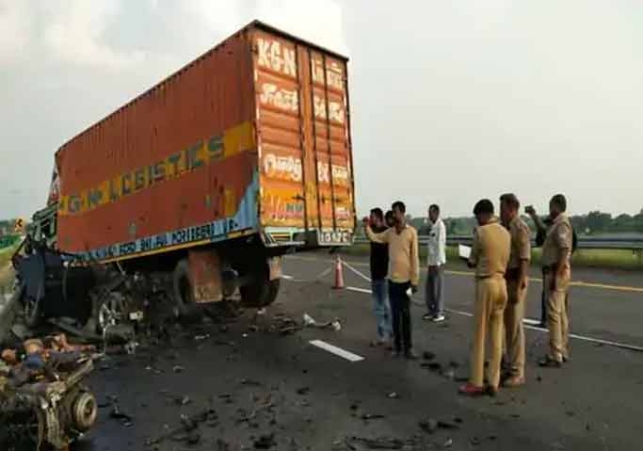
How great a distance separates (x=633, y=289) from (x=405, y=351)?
687 cm

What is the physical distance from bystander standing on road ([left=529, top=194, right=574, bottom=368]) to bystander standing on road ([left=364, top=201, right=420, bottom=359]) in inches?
58.4

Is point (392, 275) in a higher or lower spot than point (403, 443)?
higher

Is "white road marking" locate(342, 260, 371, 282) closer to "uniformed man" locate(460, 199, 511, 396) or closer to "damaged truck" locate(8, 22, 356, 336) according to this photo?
"damaged truck" locate(8, 22, 356, 336)

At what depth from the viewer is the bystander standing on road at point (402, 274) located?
6570 millimetres

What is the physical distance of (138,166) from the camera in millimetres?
9680

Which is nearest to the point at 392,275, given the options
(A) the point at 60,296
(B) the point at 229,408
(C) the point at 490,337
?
(C) the point at 490,337

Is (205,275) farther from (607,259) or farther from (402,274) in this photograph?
(607,259)

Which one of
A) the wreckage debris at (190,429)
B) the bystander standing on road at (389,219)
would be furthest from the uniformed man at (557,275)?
the wreckage debris at (190,429)

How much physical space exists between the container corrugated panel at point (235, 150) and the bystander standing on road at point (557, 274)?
11.2ft

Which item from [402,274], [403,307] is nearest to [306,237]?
[402,274]

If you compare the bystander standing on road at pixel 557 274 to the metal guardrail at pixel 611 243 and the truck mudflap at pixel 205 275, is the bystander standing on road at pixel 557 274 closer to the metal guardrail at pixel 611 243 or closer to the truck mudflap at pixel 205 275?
the truck mudflap at pixel 205 275

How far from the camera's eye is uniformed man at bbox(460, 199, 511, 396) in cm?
511

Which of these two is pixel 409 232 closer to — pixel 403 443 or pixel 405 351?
pixel 405 351

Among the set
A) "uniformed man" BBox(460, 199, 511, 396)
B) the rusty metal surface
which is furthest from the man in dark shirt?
"uniformed man" BBox(460, 199, 511, 396)
